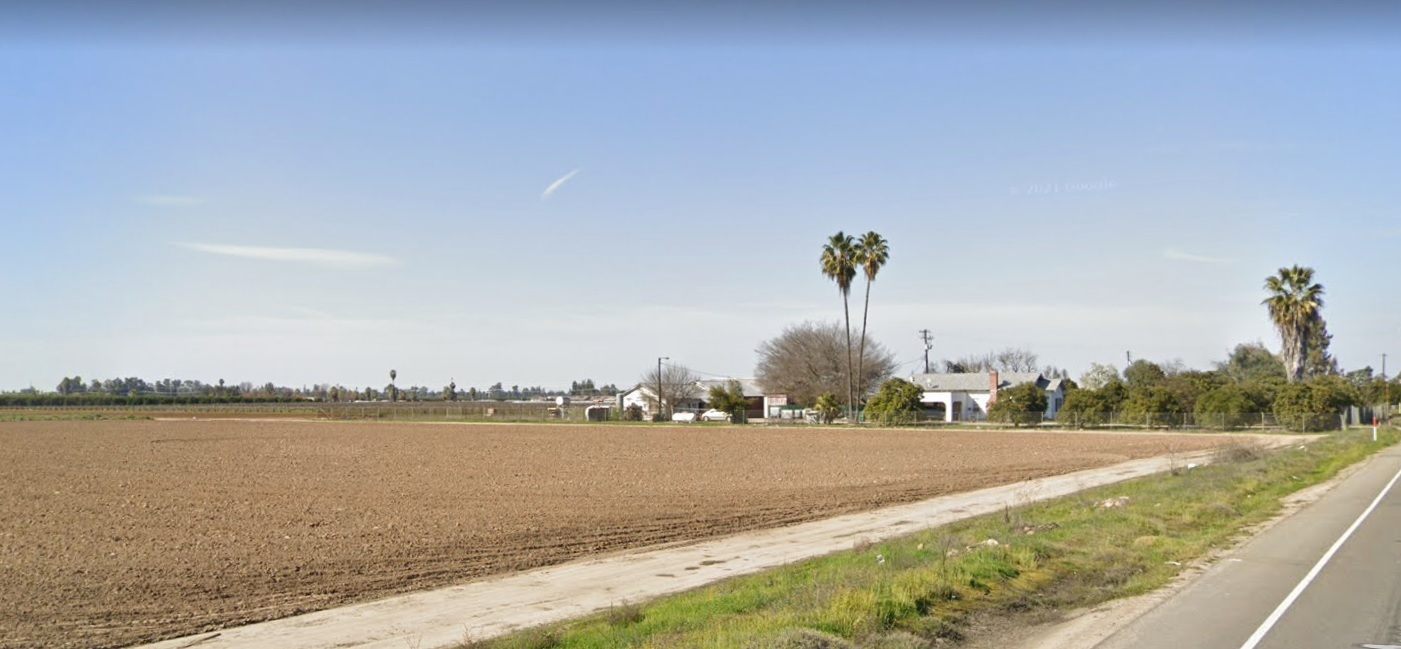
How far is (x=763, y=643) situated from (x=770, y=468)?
3506 cm

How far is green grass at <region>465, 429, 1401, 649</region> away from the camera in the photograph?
39.4 ft

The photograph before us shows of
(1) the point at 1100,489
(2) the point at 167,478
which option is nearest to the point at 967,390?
(1) the point at 1100,489

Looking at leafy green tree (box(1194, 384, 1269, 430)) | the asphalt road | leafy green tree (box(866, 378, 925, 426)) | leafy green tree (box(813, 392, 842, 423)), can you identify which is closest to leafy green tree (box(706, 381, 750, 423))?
leafy green tree (box(813, 392, 842, 423))

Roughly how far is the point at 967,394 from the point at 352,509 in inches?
3855

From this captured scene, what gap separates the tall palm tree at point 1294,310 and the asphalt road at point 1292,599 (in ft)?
246

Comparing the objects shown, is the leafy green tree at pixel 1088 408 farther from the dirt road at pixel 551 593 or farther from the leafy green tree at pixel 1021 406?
the dirt road at pixel 551 593

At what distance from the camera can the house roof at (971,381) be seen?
11938 centimetres

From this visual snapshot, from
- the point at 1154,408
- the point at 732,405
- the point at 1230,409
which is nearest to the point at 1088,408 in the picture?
the point at 1154,408

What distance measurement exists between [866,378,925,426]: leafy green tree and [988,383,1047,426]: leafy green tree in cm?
789

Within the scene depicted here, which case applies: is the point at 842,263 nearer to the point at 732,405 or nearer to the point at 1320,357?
the point at 732,405

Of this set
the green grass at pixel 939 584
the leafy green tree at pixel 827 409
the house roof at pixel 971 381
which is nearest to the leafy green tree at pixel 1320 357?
the house roof at pixel 971 381

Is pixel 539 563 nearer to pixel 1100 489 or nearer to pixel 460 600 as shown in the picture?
pixel 460 600

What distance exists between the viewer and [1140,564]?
17328 mm

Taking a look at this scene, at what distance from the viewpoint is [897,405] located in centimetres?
9775
